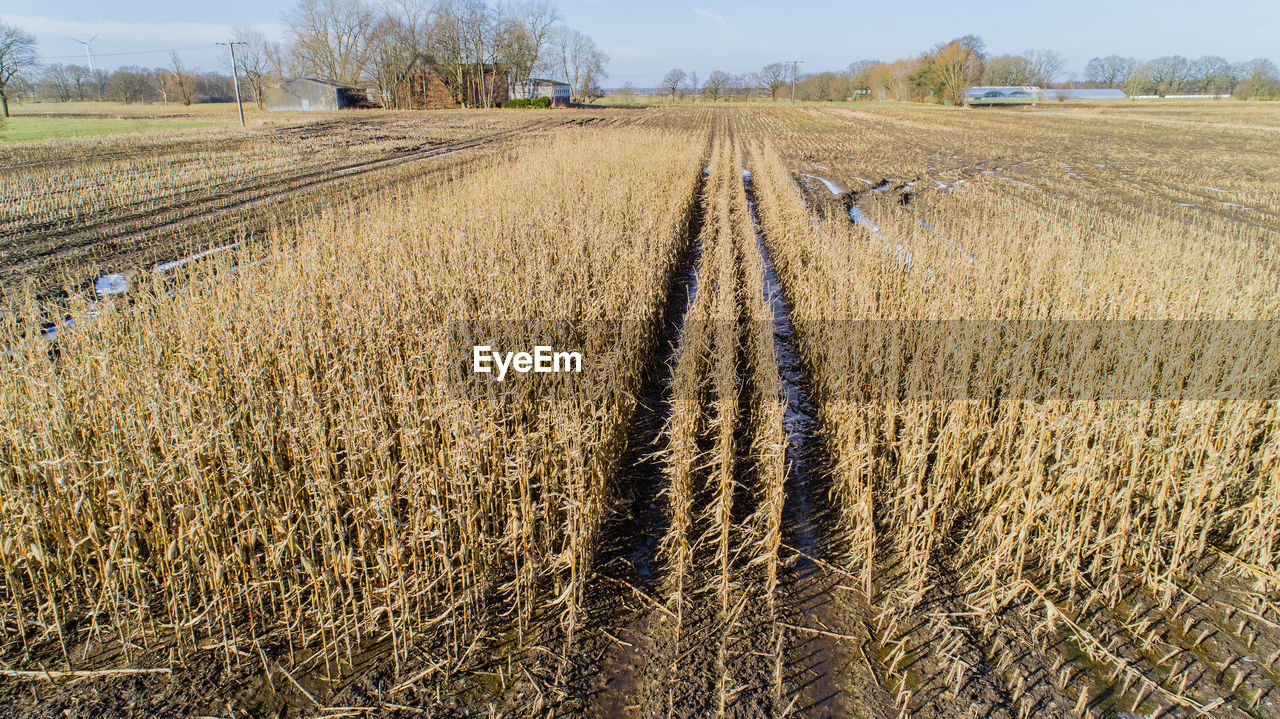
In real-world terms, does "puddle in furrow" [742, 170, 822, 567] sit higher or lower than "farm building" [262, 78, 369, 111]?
lower

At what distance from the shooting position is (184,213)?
11070 millimetres

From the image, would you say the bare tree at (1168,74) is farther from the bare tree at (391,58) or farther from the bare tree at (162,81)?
the bare tree at (162,81)

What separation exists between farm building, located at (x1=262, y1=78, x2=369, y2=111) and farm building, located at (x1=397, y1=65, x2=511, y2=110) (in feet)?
15.7

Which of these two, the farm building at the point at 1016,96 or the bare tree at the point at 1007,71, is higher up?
the bare tree at the point at 1007,71

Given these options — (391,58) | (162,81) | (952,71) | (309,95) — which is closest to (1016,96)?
(952,71)

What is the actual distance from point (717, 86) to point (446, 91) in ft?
187

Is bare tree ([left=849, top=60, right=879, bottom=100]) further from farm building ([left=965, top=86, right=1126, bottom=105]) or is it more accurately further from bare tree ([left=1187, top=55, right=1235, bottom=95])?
bare tree ([left=1187, top=55, right=1235, bottom=95])

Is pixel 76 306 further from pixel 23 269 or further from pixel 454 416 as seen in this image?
pixel 23 269

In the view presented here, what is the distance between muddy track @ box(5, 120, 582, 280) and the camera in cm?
875

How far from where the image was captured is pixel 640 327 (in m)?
5.71

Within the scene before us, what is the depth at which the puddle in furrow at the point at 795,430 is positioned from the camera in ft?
12.1

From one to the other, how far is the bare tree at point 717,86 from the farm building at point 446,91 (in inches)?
1648

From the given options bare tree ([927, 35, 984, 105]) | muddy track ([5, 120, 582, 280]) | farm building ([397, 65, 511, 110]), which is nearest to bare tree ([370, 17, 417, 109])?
farm building ([397, 65, 511, 110])

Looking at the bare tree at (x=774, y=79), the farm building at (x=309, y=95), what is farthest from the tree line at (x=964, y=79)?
the farm building at (x=309, y=95)
